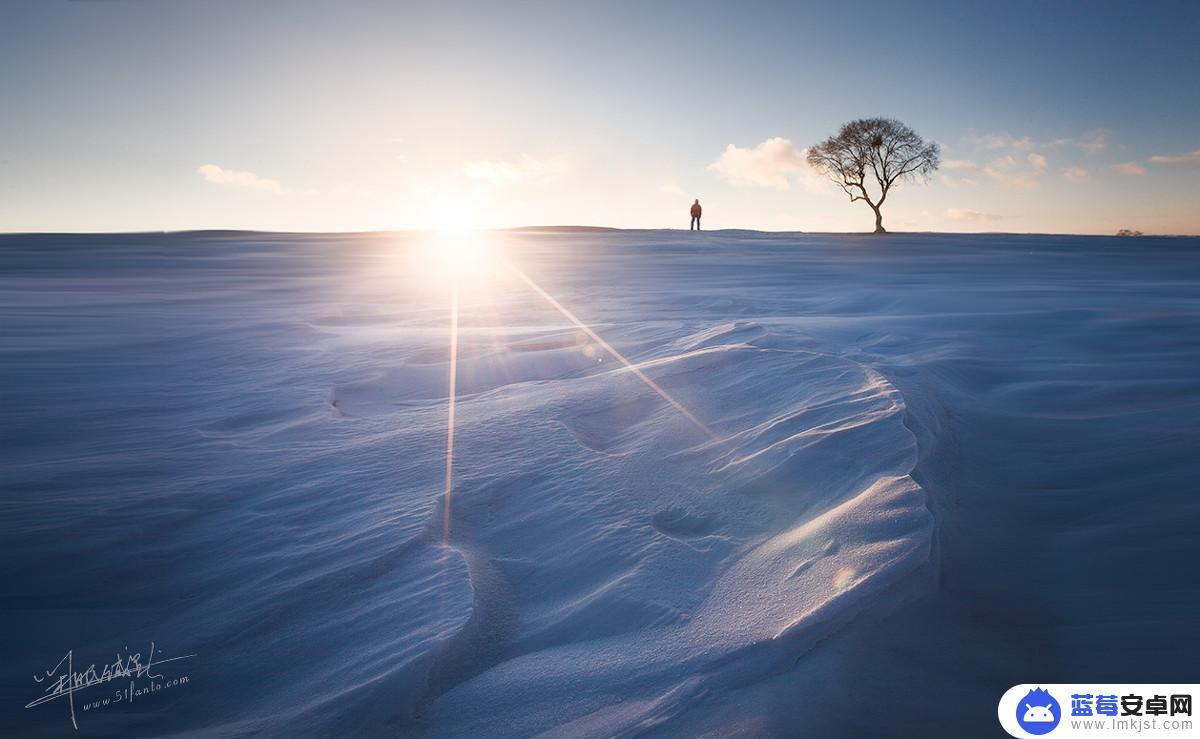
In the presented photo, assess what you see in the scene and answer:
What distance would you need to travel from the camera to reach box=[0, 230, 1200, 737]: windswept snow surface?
3.69 feet

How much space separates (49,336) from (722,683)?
5.11 m

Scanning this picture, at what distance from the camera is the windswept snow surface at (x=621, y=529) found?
3.69 ft

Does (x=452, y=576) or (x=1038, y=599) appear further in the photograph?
(x=452, y=576)

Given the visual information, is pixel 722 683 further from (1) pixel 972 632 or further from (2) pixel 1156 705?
(2) pixel 1156 705

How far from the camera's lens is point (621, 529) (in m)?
1.57

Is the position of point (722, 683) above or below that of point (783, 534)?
below

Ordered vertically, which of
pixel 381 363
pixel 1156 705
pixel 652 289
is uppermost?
pixel 652 289

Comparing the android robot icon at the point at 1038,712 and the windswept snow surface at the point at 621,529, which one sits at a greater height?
the windswept snow surface at the point at 621,529

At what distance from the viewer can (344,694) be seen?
117 cm

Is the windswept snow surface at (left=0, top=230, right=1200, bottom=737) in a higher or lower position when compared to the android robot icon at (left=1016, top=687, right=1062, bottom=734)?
higher

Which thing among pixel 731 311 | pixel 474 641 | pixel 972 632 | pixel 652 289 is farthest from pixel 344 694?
pixel 652 289

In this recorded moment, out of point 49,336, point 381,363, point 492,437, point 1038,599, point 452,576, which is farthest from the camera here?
point 49,336

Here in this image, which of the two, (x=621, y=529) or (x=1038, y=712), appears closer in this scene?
(x=1038, y=712)

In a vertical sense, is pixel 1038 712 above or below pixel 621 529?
below
